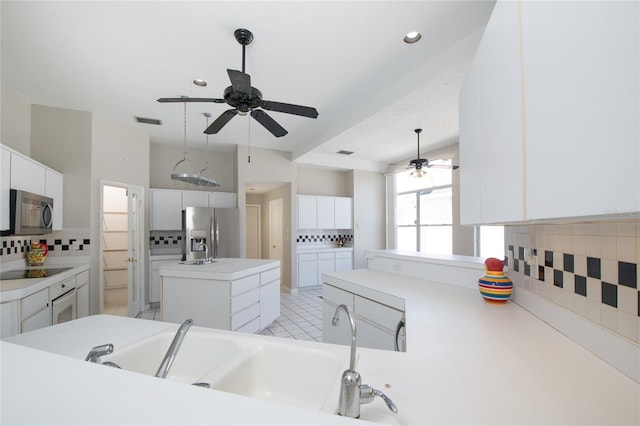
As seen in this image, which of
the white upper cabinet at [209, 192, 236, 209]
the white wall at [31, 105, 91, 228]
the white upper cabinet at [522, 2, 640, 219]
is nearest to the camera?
the white upper cabinet at [522, 2, 640, 219]

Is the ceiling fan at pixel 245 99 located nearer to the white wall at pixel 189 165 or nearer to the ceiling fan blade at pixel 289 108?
the ceiling fan blade at pixel 289 108

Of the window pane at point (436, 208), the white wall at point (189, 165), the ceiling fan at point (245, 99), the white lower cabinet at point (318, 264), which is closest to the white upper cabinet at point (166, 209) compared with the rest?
the white wall at point (189, 165)

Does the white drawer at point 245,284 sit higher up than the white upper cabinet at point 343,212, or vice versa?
the white upper cabinet at point 343,212

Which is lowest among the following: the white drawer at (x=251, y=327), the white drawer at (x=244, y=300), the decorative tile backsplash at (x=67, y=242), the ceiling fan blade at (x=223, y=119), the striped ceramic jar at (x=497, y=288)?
the white drawer at (x=251, y=327)

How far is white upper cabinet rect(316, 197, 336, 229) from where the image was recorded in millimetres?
5773

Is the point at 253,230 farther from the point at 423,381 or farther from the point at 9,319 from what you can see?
the point at 423,381

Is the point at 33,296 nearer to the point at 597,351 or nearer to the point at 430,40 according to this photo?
the point at 597,351

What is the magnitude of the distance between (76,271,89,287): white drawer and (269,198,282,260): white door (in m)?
3.40

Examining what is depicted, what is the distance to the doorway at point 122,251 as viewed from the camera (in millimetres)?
4012

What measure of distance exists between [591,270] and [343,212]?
16.5 ft

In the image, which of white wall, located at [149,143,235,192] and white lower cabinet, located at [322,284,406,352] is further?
white wall, located at [149,143,235,192]

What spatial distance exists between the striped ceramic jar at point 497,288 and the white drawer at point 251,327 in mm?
2462

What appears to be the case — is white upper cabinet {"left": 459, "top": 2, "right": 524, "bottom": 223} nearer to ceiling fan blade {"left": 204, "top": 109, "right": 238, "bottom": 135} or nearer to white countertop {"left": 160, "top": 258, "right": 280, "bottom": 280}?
ceiling fan blade {"left": 204, "top": 109, "right": 238, "bottom": 135}

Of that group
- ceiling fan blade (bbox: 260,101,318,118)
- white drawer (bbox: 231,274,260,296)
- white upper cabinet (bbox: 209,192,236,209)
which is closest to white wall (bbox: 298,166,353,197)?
white upper cabinet (bbox: 209,192,236,209)
